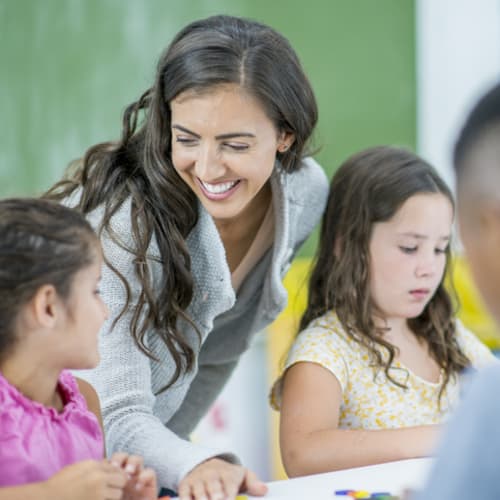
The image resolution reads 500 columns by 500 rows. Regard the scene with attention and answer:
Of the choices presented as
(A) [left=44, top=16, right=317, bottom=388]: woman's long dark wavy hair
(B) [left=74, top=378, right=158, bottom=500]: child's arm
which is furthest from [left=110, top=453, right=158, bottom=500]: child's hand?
(A) [left=44, top=16, right=317, bottom=388]: woman's long dark wavy hair

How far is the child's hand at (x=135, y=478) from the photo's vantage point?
1.06 meters

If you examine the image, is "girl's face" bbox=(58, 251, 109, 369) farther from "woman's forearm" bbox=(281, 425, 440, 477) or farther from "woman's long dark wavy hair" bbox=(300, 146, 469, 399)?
"woman's long dark wavy hair" bbox=(300, 146, 469, 399)

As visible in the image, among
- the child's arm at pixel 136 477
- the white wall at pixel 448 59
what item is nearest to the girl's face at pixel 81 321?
the child's arm at pixel 136 477

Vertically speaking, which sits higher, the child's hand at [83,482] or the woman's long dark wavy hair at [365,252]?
the woman's long dark wavy hair at [365,252]

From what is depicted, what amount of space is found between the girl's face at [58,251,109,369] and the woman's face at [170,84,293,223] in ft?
1.29

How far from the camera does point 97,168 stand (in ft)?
4.96

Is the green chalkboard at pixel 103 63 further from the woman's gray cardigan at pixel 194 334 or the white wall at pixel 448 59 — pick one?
the woman's gray cardigan at pixel 194 334

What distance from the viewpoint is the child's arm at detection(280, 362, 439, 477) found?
141 centimetres

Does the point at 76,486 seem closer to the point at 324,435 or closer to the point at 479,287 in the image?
the point at 479,287

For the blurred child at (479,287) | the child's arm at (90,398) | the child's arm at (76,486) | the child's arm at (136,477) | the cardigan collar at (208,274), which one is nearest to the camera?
the blurred child at (479,287)

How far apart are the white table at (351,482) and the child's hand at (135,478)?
5.2 inches

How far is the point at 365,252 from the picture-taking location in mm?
1681

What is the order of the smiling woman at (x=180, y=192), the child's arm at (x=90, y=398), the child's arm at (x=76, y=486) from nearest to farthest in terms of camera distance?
the child's arm at (x=76, y=486) < the child's arm at (x=90, y=398) < the smiling woman at (x=180, y=192)

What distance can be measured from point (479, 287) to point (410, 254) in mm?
894
